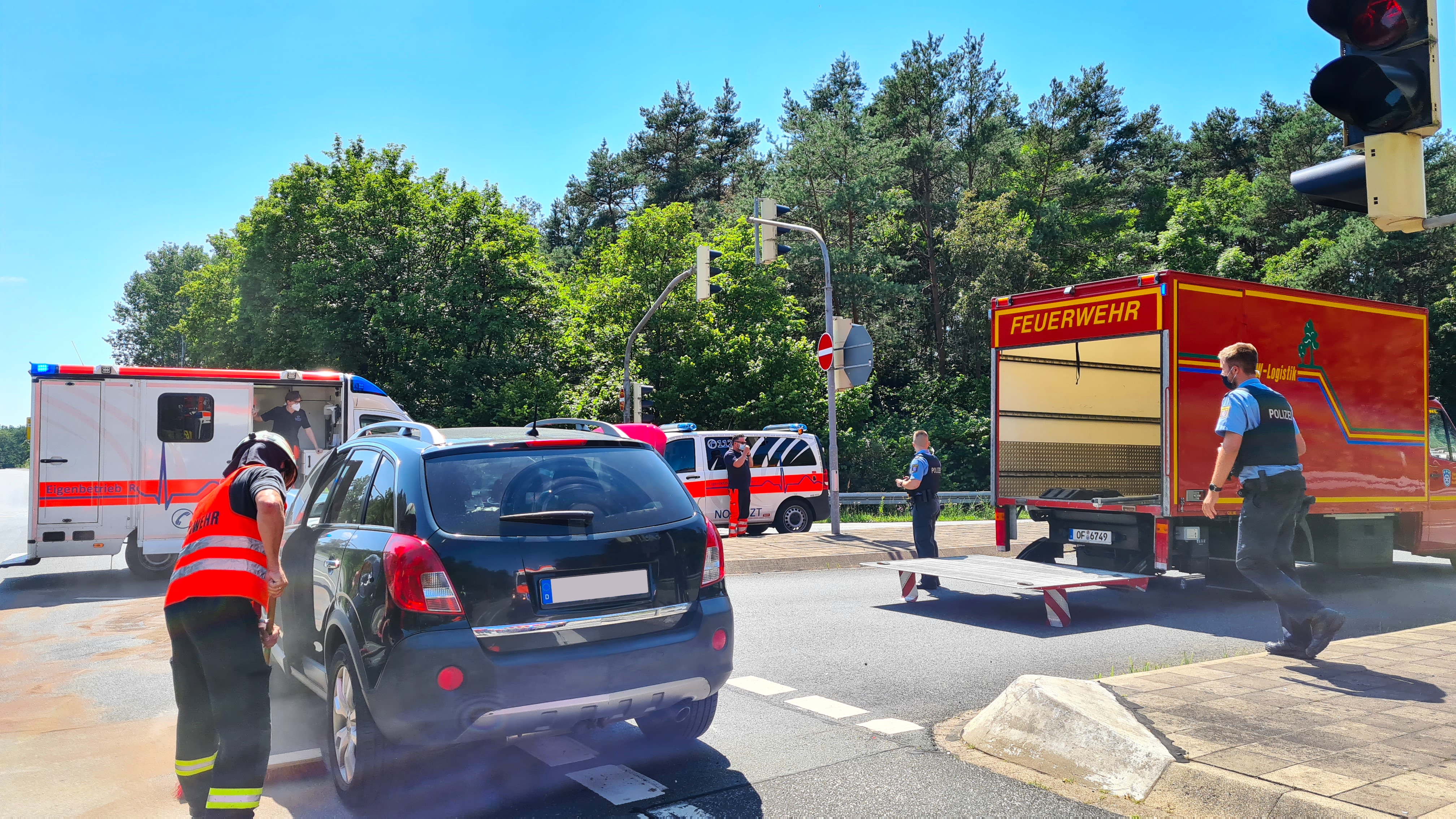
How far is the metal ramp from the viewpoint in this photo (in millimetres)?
8641

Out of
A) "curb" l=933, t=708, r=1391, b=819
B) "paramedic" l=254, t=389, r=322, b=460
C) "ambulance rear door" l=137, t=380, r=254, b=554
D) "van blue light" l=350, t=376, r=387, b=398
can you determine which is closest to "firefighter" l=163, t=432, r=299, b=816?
"curb" l=933, t=708, r=1391, b=819

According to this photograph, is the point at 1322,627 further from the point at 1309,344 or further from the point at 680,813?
the point at 1309,344

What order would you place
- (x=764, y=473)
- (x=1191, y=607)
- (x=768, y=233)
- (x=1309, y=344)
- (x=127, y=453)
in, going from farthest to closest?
1. (x=764, y=473)
2. (x=768, y=233)
3. (x=127, y=453)
4. (x=1309, y=344)
5. (x=1191, y=607)

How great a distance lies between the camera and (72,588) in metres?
12.4

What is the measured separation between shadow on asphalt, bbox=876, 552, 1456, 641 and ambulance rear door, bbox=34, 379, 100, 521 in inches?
387

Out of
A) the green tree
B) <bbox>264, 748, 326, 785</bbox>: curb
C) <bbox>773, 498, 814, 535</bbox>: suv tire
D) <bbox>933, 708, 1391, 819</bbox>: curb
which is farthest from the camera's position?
the green tree

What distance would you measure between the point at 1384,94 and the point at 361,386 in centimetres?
1339

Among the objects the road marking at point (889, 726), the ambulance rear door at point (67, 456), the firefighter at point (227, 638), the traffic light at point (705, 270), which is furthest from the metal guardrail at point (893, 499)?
the firefighter at point (227, 638)

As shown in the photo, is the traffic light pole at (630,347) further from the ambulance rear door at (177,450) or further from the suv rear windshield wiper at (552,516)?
the suv rear windshield wiper at (552,516)

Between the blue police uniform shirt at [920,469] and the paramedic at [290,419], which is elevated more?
the paramedic at [290,419]

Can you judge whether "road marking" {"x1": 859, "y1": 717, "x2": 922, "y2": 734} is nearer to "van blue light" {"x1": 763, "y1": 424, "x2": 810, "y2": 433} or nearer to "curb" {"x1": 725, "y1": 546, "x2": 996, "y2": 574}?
"curb" {"x1": 725, "y1": 546, "x2": 996, "y2": 574}

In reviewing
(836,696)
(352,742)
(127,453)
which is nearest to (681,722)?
(836,696)

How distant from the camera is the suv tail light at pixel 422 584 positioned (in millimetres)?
4055

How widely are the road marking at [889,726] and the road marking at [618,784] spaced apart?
1435 mm
